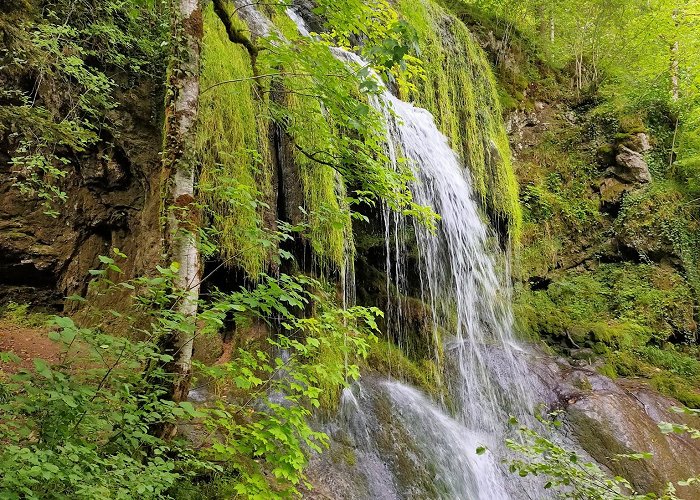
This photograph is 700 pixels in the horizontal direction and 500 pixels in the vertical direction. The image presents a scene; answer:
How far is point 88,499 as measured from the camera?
5.53 feet

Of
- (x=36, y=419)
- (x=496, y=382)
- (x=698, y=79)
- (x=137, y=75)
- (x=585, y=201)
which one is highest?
(x=698, y=79)

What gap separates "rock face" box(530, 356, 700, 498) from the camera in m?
5.90

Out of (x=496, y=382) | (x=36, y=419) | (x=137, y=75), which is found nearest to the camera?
(x=36, y=419)

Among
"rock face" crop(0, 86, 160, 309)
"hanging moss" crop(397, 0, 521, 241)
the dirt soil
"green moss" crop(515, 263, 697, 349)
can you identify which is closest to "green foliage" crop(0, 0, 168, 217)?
"rock face" crop(0, 86, 160, 309)

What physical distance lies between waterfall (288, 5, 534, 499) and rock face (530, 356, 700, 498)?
0.64 metres

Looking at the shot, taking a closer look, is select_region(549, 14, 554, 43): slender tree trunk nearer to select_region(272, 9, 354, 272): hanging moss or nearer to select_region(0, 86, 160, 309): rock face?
select_region(272, 9, 354, 272): hanging moss

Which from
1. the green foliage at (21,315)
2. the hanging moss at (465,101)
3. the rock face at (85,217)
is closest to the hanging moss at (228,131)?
the rock face at (85,217)

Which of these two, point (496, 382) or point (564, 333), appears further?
point (564, 333)

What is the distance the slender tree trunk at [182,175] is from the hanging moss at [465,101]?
6.01 meters

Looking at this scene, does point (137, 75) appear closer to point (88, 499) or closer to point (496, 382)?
point (88, 499)

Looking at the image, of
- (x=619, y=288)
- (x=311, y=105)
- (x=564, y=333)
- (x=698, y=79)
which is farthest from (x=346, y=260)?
(x=698, y=79)

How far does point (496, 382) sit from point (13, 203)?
7.00 metres

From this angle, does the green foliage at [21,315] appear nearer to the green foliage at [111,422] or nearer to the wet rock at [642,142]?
the green foliage at [111,422]

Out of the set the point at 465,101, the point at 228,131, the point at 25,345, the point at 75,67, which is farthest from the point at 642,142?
the point at 25,345
